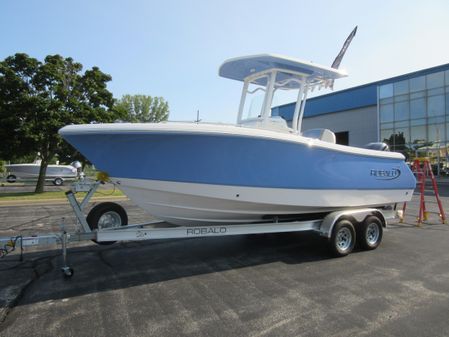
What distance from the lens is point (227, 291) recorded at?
4.15 m

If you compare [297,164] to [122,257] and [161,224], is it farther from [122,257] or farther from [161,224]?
[122,257]

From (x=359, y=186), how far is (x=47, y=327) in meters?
4.96

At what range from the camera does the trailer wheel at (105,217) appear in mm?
4992

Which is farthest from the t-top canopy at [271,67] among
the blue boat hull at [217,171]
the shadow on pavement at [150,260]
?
the shadow on pavement at [150,260]

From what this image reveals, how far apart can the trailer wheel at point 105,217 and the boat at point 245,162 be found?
0.56 metres

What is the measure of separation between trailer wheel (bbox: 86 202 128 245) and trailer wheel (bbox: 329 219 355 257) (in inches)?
126

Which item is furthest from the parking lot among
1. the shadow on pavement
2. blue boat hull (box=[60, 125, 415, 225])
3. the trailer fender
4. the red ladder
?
the red ladder

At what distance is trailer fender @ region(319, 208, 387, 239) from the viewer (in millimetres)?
5590

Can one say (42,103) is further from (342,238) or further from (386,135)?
(386,135)

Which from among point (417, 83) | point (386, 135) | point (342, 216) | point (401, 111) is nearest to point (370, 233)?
point (342, 216)

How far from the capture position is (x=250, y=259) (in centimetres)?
554

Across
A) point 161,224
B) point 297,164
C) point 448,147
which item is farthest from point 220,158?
point 448,147

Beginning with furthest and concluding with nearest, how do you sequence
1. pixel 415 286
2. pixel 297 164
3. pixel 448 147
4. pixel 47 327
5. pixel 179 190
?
pixel 448 147 → pixel 297 164 → pixel 179 190 → pixel 415 286 → pixel 47 327

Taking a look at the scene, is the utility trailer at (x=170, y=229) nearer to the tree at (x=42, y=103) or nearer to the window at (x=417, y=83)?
the tree at (x=42, y=103)
